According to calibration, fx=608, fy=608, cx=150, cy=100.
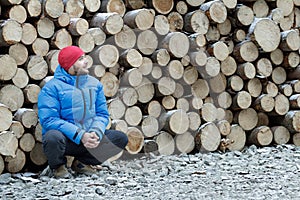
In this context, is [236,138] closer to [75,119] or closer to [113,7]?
[113,7]

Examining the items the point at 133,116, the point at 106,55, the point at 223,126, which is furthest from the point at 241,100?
the point at 106,55

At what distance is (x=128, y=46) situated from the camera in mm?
5555

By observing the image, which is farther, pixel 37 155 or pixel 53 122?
pixel 37 155

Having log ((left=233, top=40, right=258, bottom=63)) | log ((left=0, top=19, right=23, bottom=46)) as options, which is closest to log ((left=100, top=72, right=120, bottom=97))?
log ((left=0, top=19, right=23, bottom=46))

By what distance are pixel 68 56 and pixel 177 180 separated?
4.21 feet

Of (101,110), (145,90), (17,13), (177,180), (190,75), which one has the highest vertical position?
(17,13)

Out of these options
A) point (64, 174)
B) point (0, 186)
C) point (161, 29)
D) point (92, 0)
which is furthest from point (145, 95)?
point (0, 186)

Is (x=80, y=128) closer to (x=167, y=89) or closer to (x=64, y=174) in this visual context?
(x=64, y=174)

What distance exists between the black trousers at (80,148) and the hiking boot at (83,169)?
0.04 metres

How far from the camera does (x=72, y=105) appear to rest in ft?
15.8

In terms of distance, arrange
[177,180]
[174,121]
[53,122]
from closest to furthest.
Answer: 1. [177,180]
2. [53,122]
3. [174,121]

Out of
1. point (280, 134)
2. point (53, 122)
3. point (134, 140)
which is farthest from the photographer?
point (280, 134)

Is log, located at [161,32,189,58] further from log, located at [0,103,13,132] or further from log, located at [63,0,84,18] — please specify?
log, located at [0,103,13,132]

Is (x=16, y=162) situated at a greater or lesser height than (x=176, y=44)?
lesser
